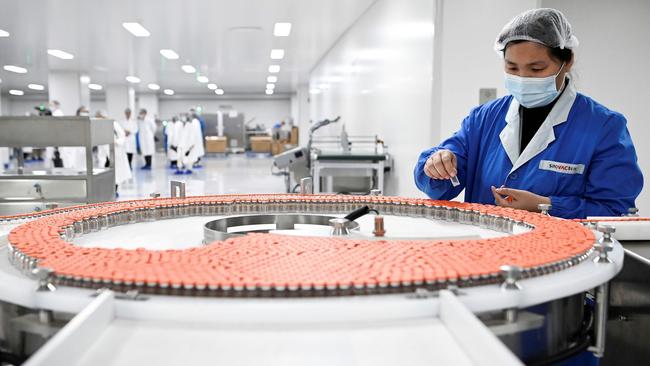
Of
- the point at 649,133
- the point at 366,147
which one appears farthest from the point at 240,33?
the point at 649,133

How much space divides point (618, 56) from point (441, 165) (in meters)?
3.15

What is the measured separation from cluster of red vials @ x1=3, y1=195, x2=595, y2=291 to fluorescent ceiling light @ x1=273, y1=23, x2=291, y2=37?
7.12 m

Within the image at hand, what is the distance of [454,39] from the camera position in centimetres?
374

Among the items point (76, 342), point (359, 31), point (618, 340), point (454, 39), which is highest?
point (359, 31)

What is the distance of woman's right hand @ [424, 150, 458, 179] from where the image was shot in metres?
1.45

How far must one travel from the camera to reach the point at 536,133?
151 centimetres

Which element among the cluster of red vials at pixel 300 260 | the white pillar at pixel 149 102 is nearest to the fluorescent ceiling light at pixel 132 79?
the white pillar at pixel 149 102

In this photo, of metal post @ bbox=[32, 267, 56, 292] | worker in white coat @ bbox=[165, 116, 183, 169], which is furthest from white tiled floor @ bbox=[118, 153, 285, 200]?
metal post @ bbox=[32, 267, 56, 292]

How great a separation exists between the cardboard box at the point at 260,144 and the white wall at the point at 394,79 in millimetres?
10381

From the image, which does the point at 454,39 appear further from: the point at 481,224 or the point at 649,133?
the point at 481,224

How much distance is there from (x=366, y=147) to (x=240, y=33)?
317cm

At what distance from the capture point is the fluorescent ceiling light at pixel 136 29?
7449mm

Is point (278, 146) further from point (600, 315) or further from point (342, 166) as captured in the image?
point (600, 315)

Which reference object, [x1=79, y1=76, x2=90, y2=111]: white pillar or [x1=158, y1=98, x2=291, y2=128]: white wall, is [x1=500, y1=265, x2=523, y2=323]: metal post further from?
[x1=158, y1=98, x2=291, y2=128]: white wall
